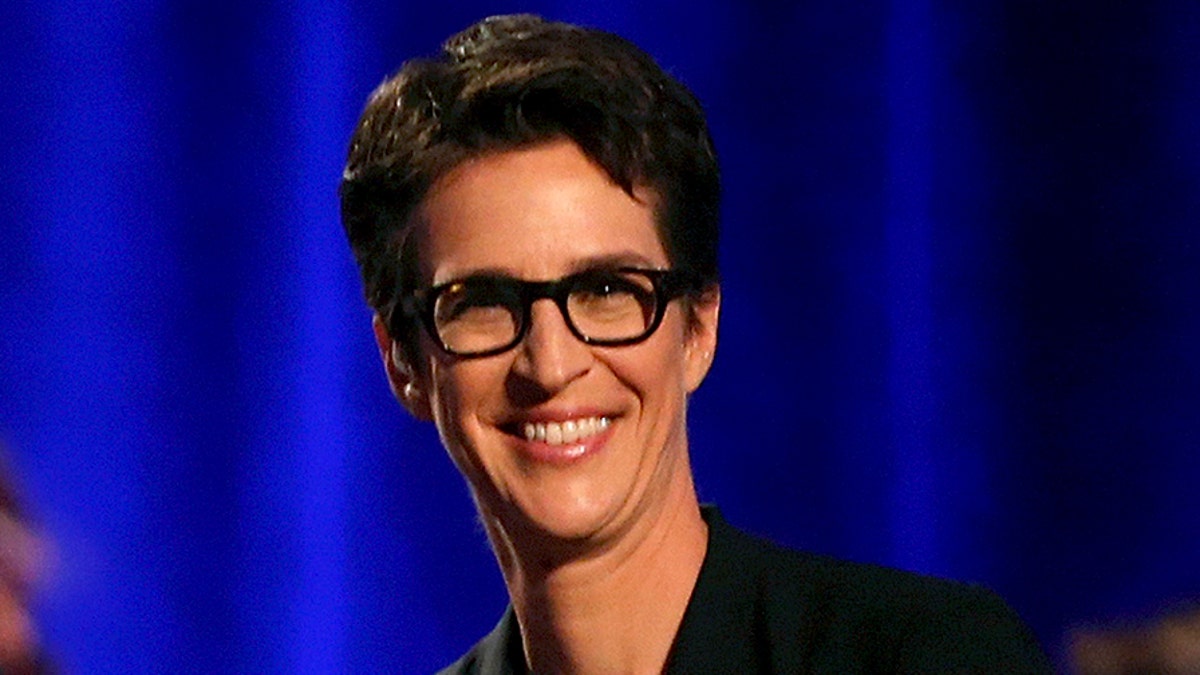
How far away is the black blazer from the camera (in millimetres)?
1297

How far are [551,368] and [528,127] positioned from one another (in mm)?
175

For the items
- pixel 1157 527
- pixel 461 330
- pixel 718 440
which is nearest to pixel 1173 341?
pixel 1157 527

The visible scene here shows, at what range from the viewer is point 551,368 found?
134 centimetres

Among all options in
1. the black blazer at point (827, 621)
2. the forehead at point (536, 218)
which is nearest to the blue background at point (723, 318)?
the black blazer at point (827, 621)

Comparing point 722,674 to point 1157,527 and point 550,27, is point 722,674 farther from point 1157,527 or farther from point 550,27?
point 1157,527

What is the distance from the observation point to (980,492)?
7.08ft

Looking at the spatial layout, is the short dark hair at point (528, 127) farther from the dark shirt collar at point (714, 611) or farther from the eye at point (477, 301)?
the dark shirt collar at point (714, 611)

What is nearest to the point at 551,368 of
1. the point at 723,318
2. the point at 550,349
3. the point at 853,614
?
the point at 550,349

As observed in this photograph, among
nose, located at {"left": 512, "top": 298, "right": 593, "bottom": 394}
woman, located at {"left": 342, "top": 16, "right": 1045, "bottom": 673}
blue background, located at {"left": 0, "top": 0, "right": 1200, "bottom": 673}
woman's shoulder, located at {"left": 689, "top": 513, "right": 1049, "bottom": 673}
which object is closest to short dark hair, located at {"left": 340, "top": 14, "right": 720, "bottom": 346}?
woman, located at {"left": 342, "top": 16, "right": 1045, "bottom": 673}

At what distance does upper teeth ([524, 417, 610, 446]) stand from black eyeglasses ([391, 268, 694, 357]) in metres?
0.06

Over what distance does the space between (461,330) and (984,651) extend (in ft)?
1.38

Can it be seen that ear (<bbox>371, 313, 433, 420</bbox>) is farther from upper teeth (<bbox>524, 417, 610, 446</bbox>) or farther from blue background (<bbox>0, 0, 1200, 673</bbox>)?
blue background (<bbox>0, 0, 1200, 673</bbox>)

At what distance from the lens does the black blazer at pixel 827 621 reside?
130 cm

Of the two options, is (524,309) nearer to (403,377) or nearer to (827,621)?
(403,377)
